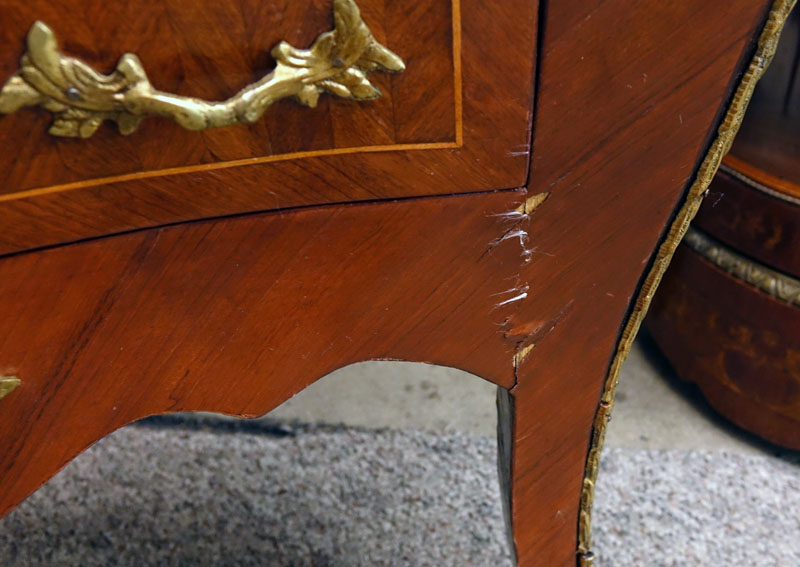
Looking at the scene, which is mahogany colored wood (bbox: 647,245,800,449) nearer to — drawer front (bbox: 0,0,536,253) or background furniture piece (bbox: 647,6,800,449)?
background furniture piece (bbox: 647,6,800,449)

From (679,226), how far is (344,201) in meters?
0.19

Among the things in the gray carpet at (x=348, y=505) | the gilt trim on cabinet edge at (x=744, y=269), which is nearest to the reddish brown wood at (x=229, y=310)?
the gray carpet at (x=348, y=505)

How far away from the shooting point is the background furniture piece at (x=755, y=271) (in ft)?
2.99

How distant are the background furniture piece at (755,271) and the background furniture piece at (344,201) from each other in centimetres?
48

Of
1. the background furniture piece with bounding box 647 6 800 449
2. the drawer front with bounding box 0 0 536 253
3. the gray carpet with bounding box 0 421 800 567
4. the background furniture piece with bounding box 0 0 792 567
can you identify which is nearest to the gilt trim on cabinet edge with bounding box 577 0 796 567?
the background furniture piece with bounding box 0 0 792 567

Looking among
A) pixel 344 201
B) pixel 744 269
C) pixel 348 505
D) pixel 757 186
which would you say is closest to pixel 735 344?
pixel 744 269

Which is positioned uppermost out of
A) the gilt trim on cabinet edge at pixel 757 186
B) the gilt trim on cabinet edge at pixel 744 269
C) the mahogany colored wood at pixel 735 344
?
the gilt trim on cabinet edge at pixel 757 186

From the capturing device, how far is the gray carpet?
0.87 meters

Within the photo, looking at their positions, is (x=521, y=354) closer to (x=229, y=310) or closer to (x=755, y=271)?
(x=229, y=310)

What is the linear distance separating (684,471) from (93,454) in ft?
2.43

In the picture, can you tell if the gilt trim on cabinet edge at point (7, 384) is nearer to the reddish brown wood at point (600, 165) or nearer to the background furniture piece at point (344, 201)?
the background furniture piece at point (344, 201)

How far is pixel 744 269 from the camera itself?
951 mm

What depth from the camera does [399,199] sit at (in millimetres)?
418

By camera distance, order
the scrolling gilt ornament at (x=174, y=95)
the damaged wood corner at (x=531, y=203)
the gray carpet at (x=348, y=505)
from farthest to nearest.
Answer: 1. the gray carpet at (x=348, y=505)
2. the damaged wood corner at (x=531, y=203)
3. the scrolling gilt ornament at (x=174, y=95)
